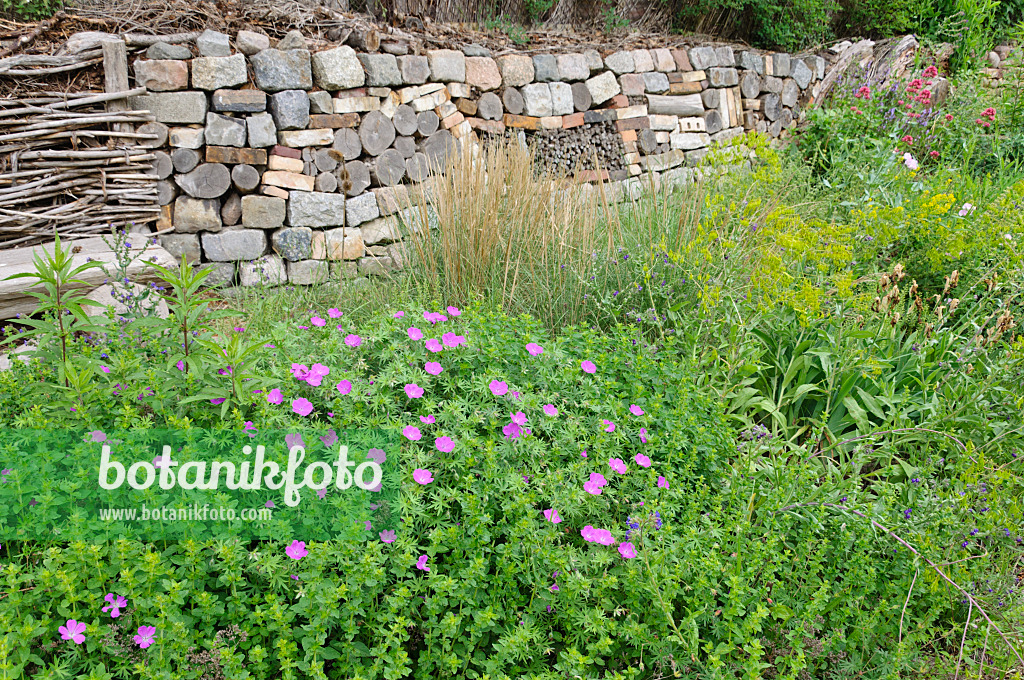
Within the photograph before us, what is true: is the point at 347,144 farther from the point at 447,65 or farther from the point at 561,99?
the point at 561,99

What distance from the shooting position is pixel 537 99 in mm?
5375

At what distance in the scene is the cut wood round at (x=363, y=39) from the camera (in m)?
4.41

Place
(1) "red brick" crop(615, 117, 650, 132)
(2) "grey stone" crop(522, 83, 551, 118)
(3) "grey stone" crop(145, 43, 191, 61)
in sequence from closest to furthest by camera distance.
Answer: (3) "grey stone" crop(145, 43, 191, 61)
(2) "grey stone" crop(522, 83, 551, 118)
(1) "red brick" crop(615, 117, 650, 132)

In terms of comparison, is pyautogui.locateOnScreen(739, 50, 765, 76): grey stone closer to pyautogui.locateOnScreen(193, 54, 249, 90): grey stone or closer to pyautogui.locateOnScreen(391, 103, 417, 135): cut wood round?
pyautogui.locateOnScreen(391, 103, 417, 135): cut wood round

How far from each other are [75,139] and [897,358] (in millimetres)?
4373

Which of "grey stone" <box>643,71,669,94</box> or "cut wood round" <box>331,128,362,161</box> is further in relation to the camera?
"grey stone" <box>643,71,669,94</box>

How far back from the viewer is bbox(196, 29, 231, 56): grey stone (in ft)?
12.8

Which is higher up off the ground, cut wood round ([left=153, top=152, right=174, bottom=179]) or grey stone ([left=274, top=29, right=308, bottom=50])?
grey stone ([left=274, top=29, right=308, bottom=50])

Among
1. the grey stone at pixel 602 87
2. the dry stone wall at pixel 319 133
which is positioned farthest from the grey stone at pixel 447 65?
the grey stone at pixel 602 87

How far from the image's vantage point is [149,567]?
1345 millimetres

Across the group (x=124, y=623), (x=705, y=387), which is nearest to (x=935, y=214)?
(x=705, y=387)

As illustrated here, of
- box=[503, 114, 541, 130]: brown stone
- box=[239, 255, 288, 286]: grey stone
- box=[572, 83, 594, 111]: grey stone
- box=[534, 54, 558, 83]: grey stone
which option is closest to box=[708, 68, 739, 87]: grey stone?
box=[572, 83, 594, 111]: grey stone

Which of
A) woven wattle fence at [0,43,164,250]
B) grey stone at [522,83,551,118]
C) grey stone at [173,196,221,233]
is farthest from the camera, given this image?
grey stone at [522,83,551,118]

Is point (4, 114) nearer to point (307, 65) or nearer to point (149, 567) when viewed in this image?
point (307, 65)
